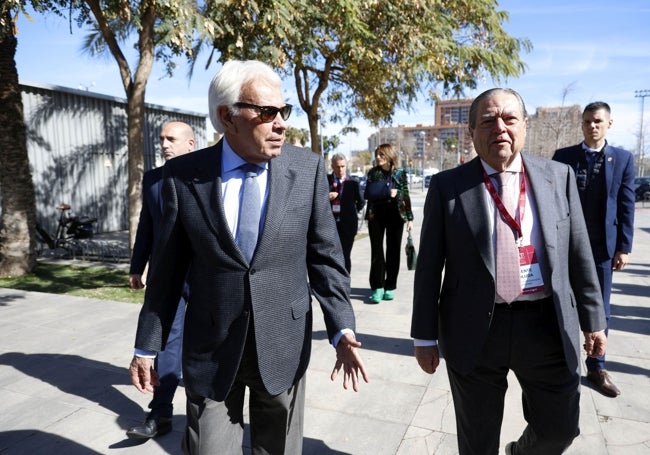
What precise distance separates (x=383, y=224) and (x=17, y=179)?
21.4 feet

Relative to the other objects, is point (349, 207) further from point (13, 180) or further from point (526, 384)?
point (13, 180)

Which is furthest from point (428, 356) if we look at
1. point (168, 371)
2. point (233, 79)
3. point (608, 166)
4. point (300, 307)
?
point (608, 166)

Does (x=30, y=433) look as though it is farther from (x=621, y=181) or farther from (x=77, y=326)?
(x=621, y=181)

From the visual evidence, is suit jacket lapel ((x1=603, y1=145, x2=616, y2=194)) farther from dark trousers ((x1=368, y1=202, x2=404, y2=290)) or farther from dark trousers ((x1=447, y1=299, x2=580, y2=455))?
dark trousers ((x1=368, y1=202, x2=404, y2=290))

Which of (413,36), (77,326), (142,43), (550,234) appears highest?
(413,36)

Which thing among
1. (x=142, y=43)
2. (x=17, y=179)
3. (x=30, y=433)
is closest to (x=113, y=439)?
(x=30, y=433)

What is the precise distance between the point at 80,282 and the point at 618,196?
8.00 meters

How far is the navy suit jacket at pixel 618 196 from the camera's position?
362 centimetres

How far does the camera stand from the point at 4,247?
28.9 ft

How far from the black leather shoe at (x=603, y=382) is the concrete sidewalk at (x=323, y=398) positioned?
69 mm

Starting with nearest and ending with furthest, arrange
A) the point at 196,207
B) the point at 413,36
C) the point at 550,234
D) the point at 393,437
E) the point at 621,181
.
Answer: the point at 196,207 → the point at 550,234 → the point at 393,437 → the point at 621,181 → the point at 413,36

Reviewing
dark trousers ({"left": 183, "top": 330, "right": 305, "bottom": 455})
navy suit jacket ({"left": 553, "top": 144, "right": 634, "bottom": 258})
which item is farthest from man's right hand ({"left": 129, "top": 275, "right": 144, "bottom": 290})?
navy suit jacket ({"left": 553, "top": 144, "right": 634, "bottom": 258})

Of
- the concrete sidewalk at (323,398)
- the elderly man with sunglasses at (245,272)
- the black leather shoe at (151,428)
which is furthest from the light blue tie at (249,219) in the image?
the black leather shoe at (151,428)

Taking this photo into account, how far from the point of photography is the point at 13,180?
8.59m
